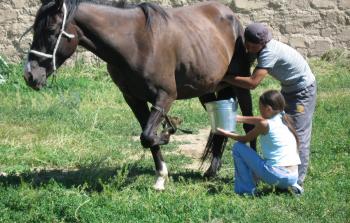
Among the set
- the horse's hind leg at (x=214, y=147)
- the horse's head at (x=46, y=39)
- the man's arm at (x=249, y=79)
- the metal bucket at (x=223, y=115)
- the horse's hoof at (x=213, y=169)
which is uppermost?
the horse's head at (x=46, y=39)

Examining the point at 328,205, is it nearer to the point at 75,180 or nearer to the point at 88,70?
Answer: the point at 75,180

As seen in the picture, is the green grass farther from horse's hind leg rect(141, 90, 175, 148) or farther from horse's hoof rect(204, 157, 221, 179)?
horse's hind leg rect(141, 90, 175, 148)

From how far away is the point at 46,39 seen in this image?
566 centimetres

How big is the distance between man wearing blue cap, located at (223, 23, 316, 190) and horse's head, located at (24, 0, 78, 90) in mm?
1659

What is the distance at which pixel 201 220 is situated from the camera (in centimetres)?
517

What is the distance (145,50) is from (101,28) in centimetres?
43

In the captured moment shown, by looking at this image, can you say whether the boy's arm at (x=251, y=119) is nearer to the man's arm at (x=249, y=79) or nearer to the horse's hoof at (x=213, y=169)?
the man's arm at (x=249, y=79)

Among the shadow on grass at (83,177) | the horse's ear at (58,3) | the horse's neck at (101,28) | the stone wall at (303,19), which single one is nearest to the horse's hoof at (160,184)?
the shadow on grass at (83,177)

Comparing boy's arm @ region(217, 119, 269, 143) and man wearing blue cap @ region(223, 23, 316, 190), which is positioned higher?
man wearing blue cap @ region(223, 23, 316, 190)

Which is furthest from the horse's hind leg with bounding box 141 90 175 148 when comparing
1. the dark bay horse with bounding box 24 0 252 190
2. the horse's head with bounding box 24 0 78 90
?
the horse's head with bounding box 24 0 78 90

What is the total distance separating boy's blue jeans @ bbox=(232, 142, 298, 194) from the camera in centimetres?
574

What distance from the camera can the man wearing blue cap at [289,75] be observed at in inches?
237

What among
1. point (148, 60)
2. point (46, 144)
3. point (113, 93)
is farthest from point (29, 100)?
point (148, 60)

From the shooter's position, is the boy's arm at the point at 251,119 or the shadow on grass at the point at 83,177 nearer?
the boy's arm at the point at 251,119
